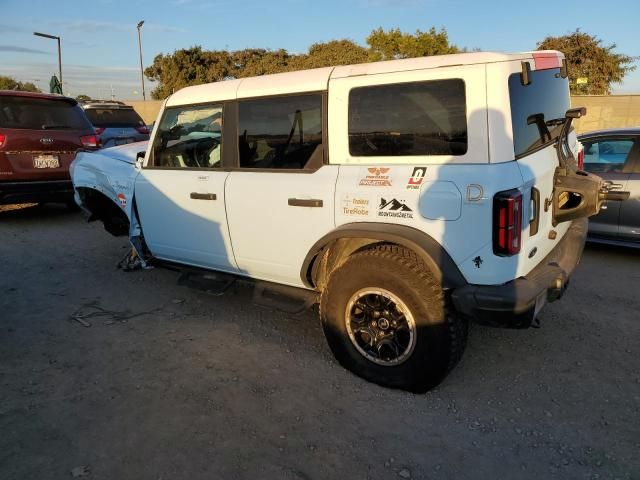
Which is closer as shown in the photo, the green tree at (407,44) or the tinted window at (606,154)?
the tinted window at (606,154)

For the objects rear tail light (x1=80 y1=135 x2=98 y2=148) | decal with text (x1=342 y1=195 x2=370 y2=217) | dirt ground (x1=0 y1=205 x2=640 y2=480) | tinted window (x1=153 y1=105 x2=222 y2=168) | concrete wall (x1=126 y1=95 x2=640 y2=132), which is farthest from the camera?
concrete wall (x1=126 y1=95 x2=640 y2=132)

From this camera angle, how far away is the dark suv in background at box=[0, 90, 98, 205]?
7.04 metres

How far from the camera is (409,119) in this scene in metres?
2.93

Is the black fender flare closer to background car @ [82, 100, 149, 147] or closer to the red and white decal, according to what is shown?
the red and white decal

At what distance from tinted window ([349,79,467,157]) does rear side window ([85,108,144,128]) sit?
Result: 10957 millimetres

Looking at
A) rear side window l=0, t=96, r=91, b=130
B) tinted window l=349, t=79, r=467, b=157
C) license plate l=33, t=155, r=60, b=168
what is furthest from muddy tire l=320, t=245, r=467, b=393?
rear side window l=0, t=96, r=91, b=130

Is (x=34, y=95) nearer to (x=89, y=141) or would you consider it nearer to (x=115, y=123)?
(x=89, y=141)

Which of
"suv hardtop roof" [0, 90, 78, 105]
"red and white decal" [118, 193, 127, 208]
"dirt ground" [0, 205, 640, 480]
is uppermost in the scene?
"suv hardtop roof" [0, 90, 78, 105]

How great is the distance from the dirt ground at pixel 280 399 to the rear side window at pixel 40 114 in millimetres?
3732

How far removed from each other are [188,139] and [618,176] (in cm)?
461

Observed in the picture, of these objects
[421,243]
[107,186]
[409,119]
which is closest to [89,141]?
[107,186]

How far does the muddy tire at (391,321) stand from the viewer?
2867 millimetres

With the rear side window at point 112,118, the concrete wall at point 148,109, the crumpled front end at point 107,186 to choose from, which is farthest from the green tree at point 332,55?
the crumpled front end at point 107,186

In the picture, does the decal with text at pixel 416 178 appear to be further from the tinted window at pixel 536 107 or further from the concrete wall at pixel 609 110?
the concrete wall at pixel 609 110
